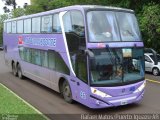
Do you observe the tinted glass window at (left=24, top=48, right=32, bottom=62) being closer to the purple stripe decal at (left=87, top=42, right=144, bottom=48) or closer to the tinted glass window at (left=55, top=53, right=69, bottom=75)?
the tinted glass window at (left=55, top=53, right=69, bottom=75)

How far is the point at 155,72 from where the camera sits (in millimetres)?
21422

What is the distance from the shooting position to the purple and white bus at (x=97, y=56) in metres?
11.0

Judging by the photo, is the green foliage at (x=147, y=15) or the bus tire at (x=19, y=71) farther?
the green foliage at (x=147, y=15)

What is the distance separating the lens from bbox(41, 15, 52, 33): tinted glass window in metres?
14.5

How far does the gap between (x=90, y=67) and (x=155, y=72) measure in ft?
37.6

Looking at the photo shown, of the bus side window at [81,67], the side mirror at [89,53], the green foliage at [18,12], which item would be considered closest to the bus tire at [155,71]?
the bus side window at [81,67]

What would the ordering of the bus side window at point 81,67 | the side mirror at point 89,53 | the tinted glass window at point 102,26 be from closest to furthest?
the side mirror at point 89,53, the bus side window at point 81,67, the tinted glass window at point 102,26

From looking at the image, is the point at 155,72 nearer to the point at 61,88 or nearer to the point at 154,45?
the point at 154,45

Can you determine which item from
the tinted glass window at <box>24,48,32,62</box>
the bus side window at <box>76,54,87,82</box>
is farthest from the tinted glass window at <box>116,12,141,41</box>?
the tinted glass window at <box>24,48,32,62</box>

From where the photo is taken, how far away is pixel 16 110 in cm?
1075

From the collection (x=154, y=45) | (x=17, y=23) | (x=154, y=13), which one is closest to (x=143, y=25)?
(x=154, y=13)

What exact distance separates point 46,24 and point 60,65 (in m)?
2.59

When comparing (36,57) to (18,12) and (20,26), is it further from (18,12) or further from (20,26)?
(18,12)

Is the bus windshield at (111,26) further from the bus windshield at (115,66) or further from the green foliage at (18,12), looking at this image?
the green foliage at (18,12)
